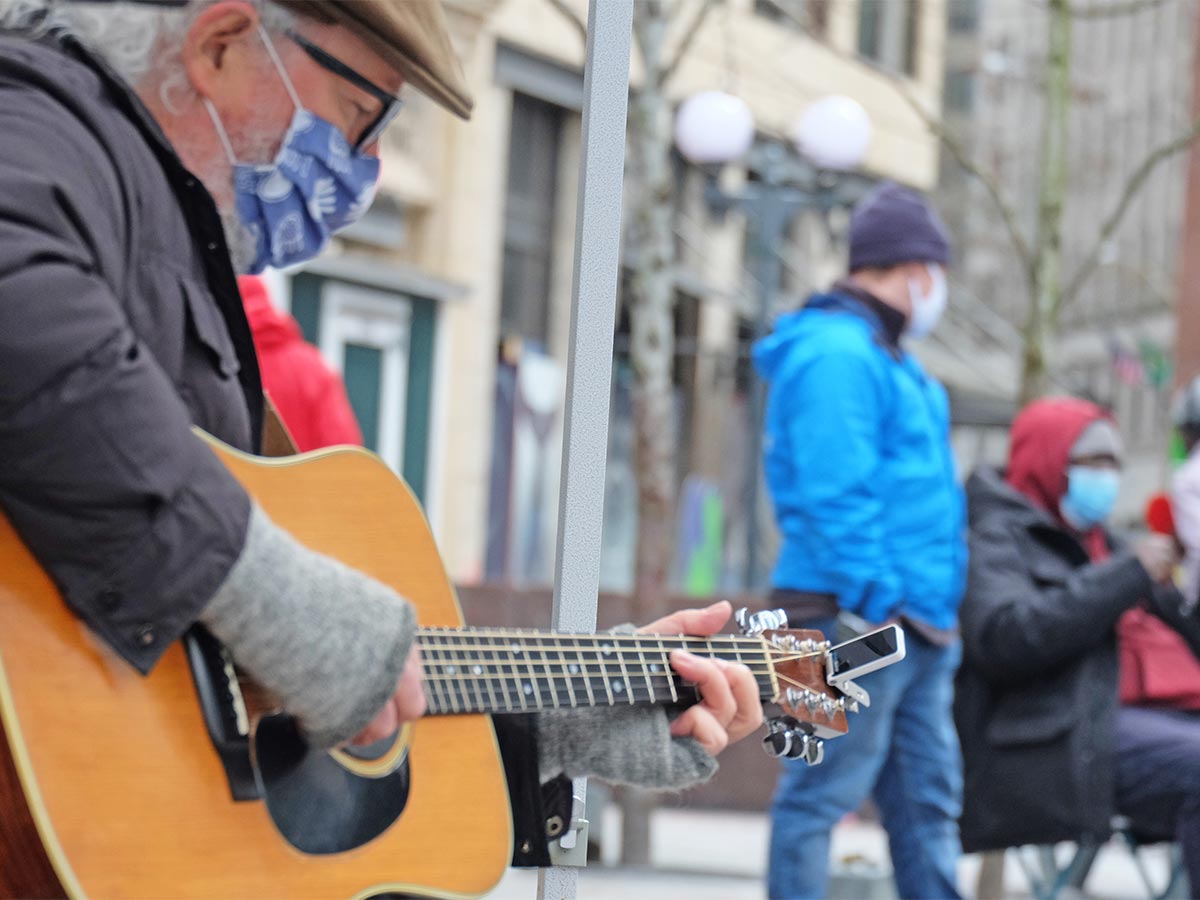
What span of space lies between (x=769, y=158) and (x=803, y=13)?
5403 mm

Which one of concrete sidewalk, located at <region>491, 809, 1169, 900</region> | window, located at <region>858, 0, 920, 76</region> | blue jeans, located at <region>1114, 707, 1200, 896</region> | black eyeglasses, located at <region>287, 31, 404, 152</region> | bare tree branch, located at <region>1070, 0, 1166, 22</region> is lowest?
concrete sidewalk, located at <region>491, 809, 1169, 900</region>

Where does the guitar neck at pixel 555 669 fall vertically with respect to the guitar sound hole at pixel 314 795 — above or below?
above

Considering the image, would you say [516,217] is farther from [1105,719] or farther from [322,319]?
[1105,719]

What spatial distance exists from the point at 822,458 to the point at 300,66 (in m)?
2.61

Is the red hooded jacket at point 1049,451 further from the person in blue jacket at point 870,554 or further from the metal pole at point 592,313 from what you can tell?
the metal pole at point 592,313

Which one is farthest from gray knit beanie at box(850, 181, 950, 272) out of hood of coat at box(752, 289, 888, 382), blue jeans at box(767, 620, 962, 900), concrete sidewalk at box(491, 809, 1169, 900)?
concrete sidewalk at box(491, 809, 1169, 900)

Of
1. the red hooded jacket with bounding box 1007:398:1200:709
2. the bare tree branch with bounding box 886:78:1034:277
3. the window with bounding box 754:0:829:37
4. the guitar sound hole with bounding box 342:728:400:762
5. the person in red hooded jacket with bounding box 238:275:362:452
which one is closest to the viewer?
the guitar sound hole with bounding box 342:728:400:762

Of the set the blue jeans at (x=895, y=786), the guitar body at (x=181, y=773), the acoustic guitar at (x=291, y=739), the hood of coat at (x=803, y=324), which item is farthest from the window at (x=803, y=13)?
the guitar body at (x=181, y=773)

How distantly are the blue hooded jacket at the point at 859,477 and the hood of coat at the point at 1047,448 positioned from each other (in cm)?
78

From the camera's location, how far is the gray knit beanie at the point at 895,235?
17.9 feet

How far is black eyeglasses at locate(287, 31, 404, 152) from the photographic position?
8.09 ft

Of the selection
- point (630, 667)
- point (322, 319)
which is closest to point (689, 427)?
point (322, 319)

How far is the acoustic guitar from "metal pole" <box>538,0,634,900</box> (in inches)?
4.2

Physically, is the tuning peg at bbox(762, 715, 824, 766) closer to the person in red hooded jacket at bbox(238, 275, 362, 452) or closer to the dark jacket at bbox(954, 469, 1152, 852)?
the person in red hooded jacket at bbox(238, 275, 362, 452)
